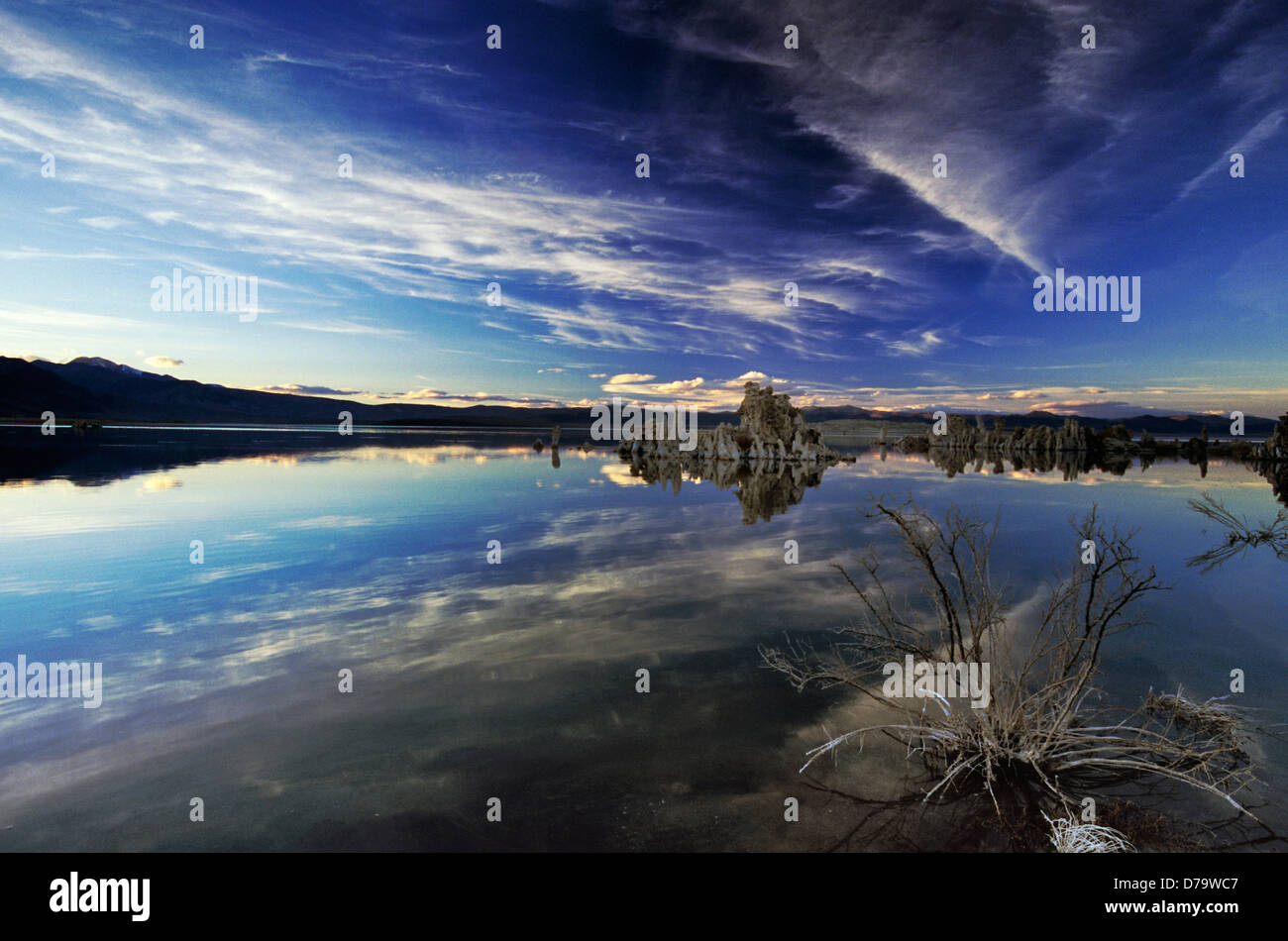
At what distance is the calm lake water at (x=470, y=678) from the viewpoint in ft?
12.3

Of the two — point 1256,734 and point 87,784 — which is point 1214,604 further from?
point 87,784

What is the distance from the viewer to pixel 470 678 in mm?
5836

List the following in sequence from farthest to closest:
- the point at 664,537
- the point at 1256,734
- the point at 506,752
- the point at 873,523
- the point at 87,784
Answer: the point at 873,523 → the point at 664,537 → the point at 1256,734 → the point at 506,752 → the point at 87,784

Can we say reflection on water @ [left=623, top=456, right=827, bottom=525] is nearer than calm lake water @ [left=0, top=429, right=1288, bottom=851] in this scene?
No

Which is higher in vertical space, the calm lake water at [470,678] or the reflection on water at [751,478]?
the reflection on water at [751,478]

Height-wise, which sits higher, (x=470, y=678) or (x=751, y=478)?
(x=751, y=478)

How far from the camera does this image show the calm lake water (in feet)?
12.3

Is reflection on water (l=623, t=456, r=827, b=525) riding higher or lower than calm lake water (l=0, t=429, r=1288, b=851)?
higher

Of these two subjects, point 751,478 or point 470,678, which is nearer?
point 470,678

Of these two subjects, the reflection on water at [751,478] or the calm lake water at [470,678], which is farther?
the reflection on water at [751,478]

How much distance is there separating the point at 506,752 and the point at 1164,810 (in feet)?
14.7
